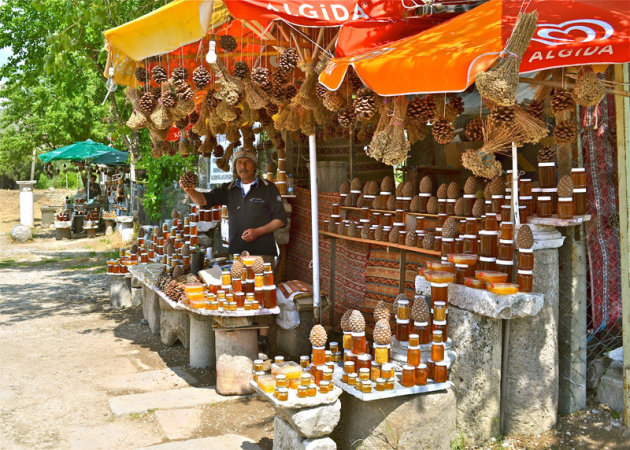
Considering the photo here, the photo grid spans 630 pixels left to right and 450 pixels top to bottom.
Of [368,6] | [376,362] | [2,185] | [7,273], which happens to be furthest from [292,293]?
[2,185]

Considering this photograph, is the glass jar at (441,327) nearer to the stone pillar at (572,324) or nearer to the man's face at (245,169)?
the stone pillar at (572,324)

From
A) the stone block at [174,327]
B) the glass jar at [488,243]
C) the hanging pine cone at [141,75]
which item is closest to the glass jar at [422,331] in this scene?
the glass jar at [488,243]

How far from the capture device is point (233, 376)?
16.7 ft

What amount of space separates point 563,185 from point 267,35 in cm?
261

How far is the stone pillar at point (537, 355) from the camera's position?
392 cm

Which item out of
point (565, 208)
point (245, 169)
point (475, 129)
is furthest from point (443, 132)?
point (245, 169)

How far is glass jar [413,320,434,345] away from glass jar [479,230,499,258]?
617mm

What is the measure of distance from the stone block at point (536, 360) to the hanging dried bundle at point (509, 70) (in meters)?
1.21

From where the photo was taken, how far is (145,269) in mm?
7582

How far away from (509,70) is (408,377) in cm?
176

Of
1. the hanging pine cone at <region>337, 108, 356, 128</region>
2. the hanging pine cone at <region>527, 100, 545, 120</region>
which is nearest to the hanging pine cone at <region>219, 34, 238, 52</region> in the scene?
the hanging pine cone at <region>337, 108, 356, 128</region>

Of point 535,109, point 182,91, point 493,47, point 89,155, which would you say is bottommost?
point 535,109

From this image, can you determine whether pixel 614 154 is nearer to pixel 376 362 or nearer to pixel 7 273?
pixel 376 362

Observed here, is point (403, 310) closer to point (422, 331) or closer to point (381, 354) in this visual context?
point (422, 331)
